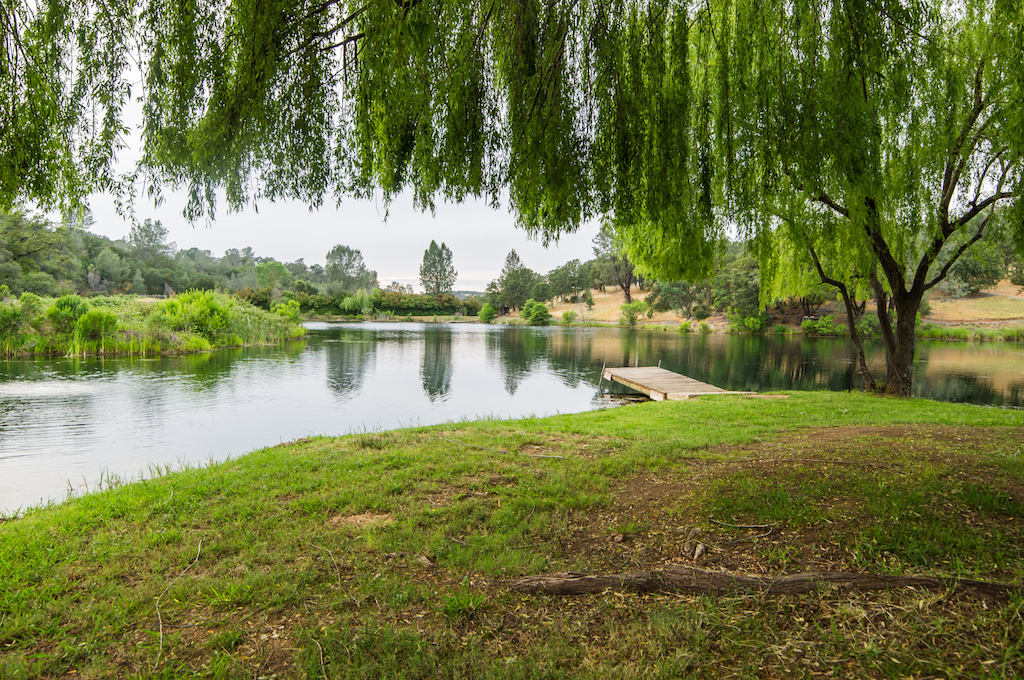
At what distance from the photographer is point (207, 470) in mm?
5430

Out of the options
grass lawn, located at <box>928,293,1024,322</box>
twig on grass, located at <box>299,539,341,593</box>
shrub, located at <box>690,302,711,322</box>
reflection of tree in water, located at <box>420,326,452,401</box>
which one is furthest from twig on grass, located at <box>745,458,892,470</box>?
grass lawn, located at <box>928,293,1024,322</box>

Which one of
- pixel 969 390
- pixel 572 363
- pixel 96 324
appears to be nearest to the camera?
pixel 969 390

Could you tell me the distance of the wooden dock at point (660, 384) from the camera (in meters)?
13.9

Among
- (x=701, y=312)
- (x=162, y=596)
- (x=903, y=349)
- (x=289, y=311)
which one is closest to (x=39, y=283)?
(x=289, y=311)

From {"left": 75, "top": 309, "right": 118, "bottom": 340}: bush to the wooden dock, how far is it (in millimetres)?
19737

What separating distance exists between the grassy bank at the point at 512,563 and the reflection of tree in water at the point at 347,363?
10875mm

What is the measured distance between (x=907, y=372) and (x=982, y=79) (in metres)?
5.37

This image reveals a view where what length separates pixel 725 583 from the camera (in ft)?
8.24

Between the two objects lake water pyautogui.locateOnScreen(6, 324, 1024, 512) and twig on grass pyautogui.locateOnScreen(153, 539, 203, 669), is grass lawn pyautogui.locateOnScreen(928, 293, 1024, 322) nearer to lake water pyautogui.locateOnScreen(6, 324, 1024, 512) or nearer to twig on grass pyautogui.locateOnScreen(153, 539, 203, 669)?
lake water pyautogui.locateOnScreen(6, 324, 1024, 512)

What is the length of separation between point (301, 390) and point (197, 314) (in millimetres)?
13461

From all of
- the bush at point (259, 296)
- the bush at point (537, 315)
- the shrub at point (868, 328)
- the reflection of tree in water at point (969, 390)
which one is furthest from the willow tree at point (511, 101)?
the bush at point (537, 315)

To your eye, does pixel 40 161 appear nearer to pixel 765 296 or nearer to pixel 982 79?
pixel 765 296

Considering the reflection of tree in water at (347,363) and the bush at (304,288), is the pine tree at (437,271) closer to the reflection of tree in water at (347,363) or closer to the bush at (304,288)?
the bush at (304,288)

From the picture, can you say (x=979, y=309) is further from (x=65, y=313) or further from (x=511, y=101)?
(x=65, y=313)
